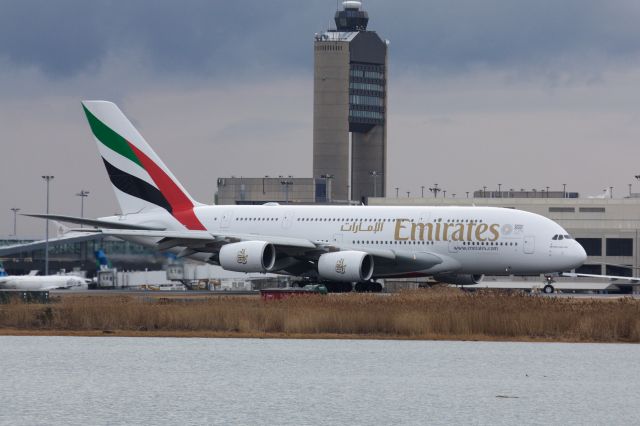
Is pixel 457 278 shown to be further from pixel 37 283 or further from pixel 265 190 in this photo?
pixel 265 190

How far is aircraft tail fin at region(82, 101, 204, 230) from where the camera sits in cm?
7056

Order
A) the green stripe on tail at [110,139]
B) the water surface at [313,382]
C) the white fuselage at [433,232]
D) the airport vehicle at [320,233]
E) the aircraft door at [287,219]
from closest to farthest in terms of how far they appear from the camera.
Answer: the water surface at [313,382], the white fuselage at [433,232], the airport vehicle at [320,233], the aircraft door at [287,219], the green stripe on tail at [110,139]

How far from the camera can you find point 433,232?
6469cm

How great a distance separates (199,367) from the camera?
30.1m

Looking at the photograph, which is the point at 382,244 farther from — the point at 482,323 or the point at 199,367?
the point at 199,367

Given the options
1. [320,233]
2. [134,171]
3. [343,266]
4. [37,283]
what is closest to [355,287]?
[320,233]

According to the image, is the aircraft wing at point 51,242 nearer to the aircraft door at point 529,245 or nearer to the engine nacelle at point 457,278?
the engine nacelle at point 457,278

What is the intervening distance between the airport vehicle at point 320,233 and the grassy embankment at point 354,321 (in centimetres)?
1731

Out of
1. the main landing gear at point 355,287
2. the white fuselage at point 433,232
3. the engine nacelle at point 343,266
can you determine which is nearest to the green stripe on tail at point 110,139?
the white fuselage at point 433,232

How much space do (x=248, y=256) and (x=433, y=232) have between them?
32.1 feet

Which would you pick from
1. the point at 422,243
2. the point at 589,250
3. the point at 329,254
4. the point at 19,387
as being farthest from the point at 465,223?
the point at 589,250

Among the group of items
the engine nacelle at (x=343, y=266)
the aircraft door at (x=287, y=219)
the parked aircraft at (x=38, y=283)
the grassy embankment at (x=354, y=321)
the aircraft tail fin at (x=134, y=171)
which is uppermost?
the aircraft tail fin at (x=134, y=171)

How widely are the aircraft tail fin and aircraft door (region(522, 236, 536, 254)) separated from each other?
18.6 m

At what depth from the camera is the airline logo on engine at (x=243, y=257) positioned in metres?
63.3
